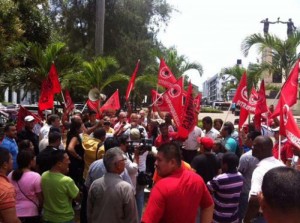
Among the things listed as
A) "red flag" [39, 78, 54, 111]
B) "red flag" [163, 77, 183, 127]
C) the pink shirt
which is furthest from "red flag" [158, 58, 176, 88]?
the pink shirt

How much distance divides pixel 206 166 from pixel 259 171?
111 centimetres

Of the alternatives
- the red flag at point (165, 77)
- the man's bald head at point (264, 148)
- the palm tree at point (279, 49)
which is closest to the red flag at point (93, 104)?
the red flag at point (165, 77)

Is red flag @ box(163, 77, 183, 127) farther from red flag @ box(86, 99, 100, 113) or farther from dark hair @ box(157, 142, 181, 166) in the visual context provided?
dark hair @ box(157, 142, 181, 166)

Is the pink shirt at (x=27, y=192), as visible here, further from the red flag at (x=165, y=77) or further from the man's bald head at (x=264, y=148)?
the red flag at (x=165, y=77)

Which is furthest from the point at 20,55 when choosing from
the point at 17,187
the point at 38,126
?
the point at 17,187

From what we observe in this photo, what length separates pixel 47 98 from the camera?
1048cm

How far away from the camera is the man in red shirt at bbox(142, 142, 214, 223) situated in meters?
3.54

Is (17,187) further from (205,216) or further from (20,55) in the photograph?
(20,55)

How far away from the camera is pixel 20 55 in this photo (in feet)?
49.2

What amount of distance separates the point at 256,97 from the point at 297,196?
8.46 metres

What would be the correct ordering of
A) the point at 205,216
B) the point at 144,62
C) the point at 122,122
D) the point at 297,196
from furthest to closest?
the point at 144,62 < the point at 122,122 < the point at 205,216 < the point at 297,196

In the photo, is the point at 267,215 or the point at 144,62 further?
the point at 144,62

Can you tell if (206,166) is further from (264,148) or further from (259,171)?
(259,171)

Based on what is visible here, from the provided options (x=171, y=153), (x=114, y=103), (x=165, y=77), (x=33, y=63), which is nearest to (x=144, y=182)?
(x=171, y=153)
